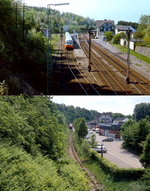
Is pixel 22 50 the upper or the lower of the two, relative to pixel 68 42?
lower

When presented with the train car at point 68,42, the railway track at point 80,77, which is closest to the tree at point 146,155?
the railway track at point 80,77

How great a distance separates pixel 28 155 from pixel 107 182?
7.61 meters

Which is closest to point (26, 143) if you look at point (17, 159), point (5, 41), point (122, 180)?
point (17, 159)

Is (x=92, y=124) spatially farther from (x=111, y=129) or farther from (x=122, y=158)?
(x=122, y=158)

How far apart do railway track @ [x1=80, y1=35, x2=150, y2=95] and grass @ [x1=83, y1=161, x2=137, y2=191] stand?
9.37m

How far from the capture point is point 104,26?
182 inches

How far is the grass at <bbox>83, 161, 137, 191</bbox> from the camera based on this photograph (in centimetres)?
1412

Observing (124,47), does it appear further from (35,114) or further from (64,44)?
(35,114)

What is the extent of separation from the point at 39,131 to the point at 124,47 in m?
8.22

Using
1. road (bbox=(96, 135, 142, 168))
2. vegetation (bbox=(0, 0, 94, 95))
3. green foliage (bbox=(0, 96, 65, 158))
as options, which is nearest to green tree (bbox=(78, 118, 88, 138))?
road (bbox=(96, 135, 142, 168))

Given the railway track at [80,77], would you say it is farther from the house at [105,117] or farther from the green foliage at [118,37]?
the house at [105,117]

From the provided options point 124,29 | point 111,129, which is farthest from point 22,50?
point 111,129

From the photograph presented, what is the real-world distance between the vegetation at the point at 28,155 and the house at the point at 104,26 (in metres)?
A: 3.31

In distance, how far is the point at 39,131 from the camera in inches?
491
